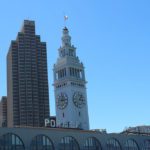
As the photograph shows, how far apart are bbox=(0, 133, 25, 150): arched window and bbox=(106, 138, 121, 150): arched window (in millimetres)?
33128

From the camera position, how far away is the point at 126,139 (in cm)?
14000

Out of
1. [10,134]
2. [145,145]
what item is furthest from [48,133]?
[145,145]

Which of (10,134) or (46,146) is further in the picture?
(46,146)

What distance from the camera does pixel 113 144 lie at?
136 meters

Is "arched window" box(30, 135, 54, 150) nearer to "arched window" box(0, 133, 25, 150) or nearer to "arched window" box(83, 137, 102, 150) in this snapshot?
"arched window" box(0, 133, 25, 150)

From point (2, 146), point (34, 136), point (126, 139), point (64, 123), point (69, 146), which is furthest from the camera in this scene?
point (64, 123)

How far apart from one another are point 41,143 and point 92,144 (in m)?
20.1

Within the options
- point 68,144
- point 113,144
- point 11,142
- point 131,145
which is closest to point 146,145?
point 131,145

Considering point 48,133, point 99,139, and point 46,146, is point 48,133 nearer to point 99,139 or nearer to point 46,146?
point 46,146

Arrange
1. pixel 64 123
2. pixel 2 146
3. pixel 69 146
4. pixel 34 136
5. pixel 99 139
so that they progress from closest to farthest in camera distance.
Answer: pixel 2 146, pixel 34 136, pixel 69 146, pixel 99 139, pixel 64 123

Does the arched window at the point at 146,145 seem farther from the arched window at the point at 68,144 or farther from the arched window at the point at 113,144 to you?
the arched window at the point at 68,144

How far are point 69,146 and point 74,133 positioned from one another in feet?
13.5

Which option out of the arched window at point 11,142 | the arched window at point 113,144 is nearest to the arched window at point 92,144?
the arched window at point 113,144

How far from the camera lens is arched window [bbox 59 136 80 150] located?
120113 mm
